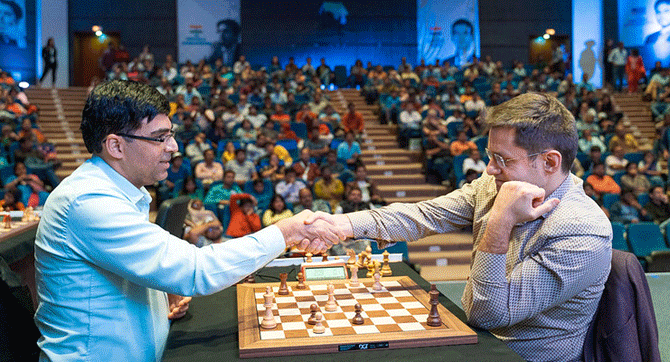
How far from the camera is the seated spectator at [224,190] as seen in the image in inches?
295

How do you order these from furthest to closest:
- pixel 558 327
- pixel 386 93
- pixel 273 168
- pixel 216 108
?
pixel 386 93, pixel 216 108, pixel 273 168, pixel 558 327

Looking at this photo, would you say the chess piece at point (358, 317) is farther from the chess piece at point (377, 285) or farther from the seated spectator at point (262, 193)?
the seated spectator at point (262, 193)

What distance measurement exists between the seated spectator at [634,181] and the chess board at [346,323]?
747 centimetres

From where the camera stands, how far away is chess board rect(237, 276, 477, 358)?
5.35 ft

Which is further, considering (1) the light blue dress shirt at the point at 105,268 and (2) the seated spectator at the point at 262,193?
(2) the seated spectator at the point at 262,193

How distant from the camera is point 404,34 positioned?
19250 mm

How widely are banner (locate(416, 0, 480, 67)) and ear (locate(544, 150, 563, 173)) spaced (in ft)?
57.6

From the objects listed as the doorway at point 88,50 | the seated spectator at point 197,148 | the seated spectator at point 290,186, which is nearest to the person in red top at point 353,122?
the seated spectator at point 197,148

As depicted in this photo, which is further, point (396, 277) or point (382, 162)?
point (382, 162)

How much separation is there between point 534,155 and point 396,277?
87cm

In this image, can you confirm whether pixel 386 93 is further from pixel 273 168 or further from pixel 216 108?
pixel 273 168

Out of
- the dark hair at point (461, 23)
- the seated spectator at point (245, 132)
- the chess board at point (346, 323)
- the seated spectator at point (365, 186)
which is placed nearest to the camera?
the chess board at point (346, 323)

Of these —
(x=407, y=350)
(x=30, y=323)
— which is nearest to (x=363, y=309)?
(x=407, y=350)

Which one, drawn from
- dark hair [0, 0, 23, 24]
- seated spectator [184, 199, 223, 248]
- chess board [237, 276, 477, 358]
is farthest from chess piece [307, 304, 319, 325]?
dark hair [0, 0, 23, 24]
